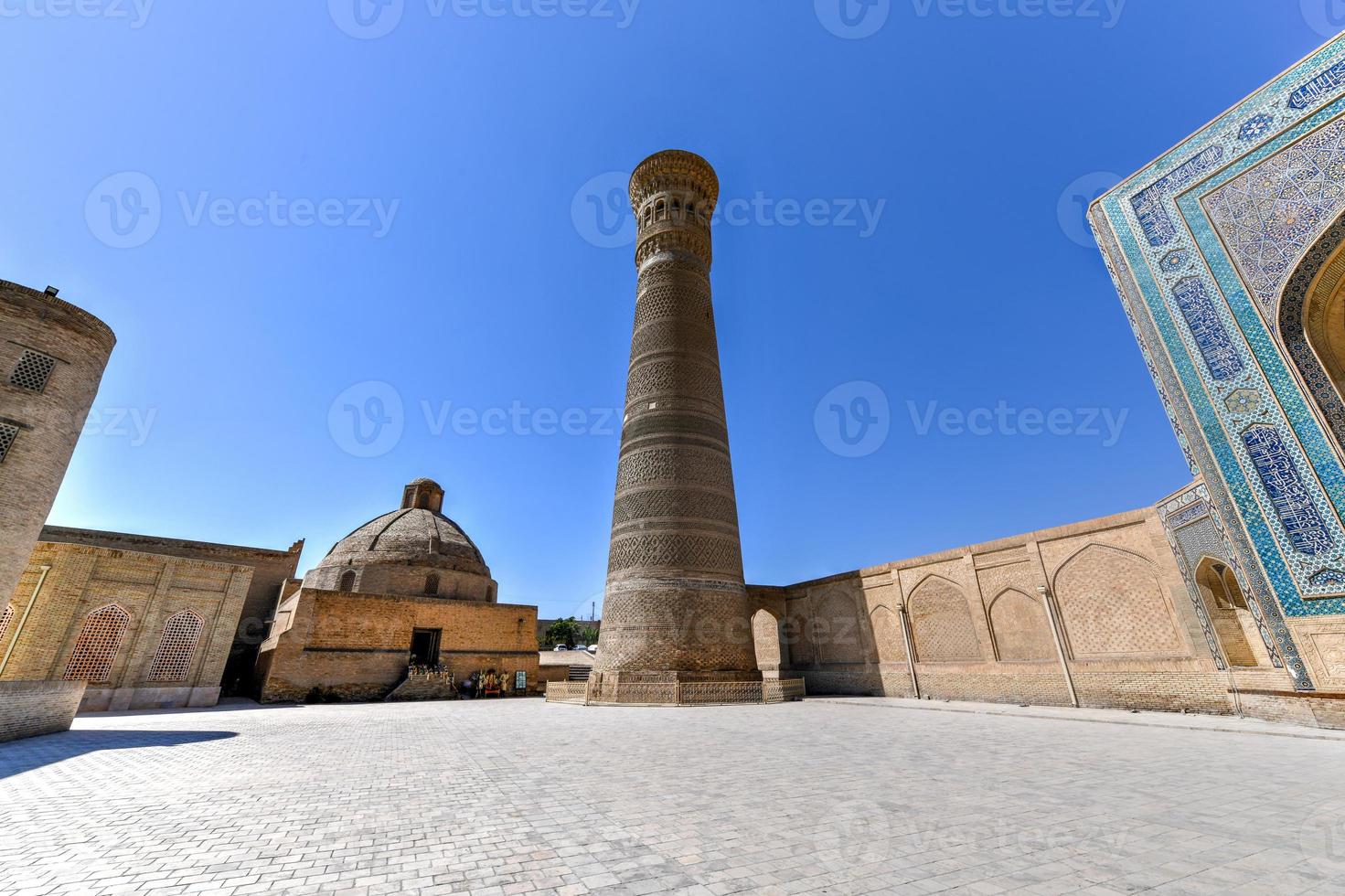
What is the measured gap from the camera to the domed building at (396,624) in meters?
14.5

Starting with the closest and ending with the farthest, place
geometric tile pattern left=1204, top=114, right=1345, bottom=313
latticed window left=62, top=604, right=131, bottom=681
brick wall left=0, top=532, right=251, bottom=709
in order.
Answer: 1. geometric tile pattern left=1204, top=114, right=1345, bottom=313
2. brick wall left=0, top=532, right=251, bottom=709
3. latticed window left=62, top=604, right=131, bottom=681

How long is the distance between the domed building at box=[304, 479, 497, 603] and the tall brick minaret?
8.72 meters

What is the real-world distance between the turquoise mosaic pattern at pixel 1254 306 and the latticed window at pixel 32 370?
16.6 metres

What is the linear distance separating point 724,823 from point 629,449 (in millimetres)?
Result: 11113

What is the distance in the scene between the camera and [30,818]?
3.27 meters

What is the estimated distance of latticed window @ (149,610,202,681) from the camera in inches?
497

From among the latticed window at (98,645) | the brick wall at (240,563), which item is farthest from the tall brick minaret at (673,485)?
the brick wall at (240,563)

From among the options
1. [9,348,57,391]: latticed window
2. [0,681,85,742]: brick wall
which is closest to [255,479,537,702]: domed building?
[0,681,85,742]: brick wall

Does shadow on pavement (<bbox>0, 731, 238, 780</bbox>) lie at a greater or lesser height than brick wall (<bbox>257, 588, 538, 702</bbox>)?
→ lesser

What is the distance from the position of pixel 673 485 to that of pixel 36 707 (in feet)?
33.3

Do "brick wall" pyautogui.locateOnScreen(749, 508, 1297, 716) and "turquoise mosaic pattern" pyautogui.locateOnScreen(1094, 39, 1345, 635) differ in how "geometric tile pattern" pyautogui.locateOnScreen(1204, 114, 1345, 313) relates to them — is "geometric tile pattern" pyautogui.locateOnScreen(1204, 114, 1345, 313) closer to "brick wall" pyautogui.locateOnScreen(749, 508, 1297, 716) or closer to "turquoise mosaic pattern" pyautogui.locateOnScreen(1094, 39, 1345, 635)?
"turquoise mosaic pattern" pyautogui.locateOnScreen(1094, 39, 1345, 635)

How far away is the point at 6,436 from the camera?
838cm

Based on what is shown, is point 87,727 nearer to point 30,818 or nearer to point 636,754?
point 30,818

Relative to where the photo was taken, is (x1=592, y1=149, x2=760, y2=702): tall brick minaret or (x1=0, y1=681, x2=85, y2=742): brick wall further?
(x1=592, y1=149, x2=760, y2=702): tall brick minaret
